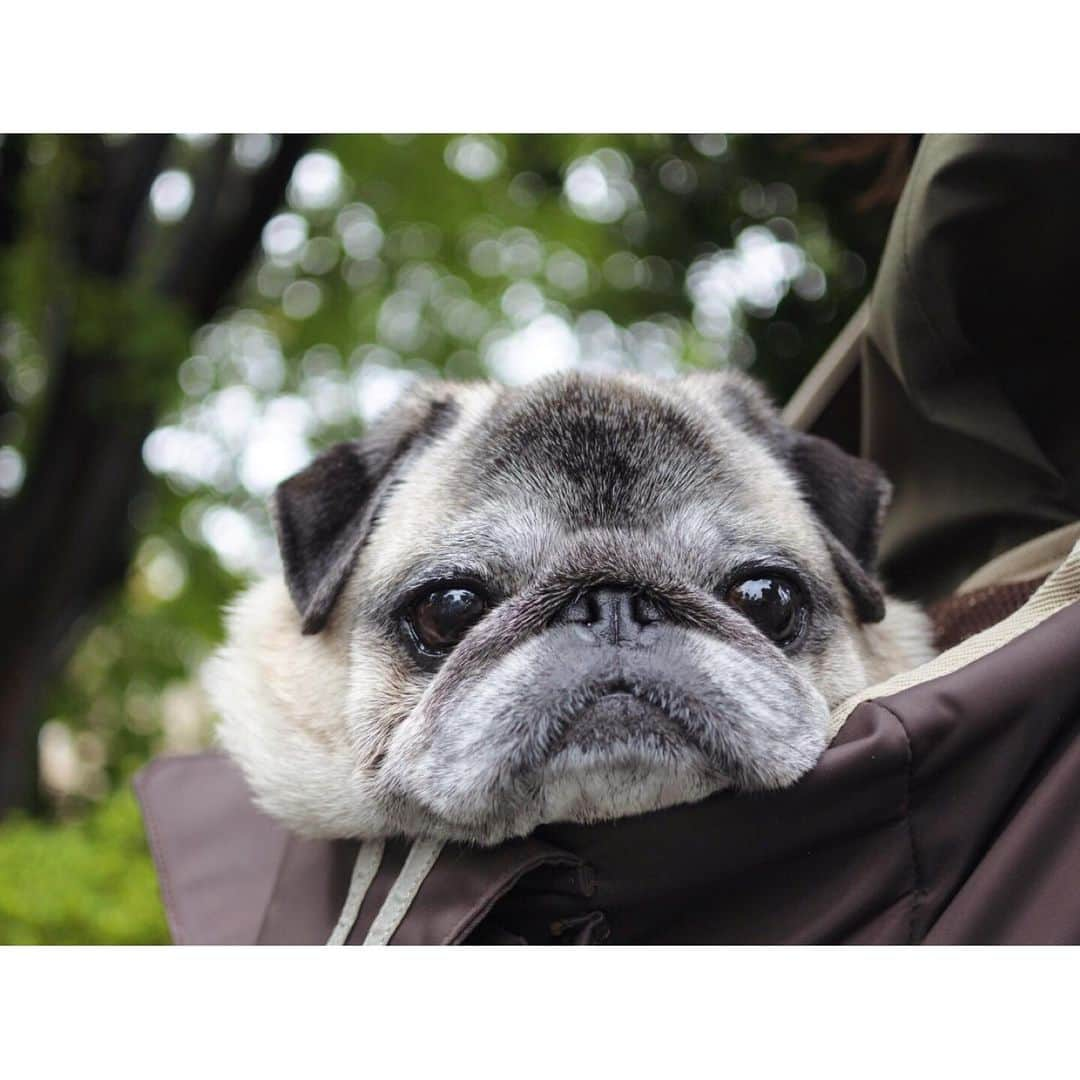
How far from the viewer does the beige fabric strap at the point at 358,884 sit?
184 cm

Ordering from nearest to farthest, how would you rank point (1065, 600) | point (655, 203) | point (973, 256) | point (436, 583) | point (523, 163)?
point (1065, 600), point (436, 583), point (973, 256), point (655, 203), point (523, 163)

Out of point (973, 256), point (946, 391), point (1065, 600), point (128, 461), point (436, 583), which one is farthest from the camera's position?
point (128, 461)

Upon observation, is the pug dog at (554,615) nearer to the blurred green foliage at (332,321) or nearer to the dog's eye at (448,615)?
the dog's eye at (448,615)

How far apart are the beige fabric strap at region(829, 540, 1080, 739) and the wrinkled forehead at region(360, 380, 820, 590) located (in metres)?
0.37

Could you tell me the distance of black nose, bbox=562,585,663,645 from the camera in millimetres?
1703

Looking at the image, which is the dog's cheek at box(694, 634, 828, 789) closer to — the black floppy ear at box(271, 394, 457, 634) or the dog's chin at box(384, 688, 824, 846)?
the dog's chin at box(384, 688, 824, 846)

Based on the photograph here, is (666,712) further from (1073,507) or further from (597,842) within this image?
(1073,507)

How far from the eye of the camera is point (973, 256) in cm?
212

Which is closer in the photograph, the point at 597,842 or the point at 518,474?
the point at 597,842

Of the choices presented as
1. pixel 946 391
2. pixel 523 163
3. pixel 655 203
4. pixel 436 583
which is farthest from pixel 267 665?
pixel 523 163

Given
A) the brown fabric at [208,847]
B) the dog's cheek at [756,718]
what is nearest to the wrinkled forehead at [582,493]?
the dog's cheek at [756,718]

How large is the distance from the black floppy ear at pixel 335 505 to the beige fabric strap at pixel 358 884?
16.7 inches

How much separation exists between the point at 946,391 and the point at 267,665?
1.44 meters

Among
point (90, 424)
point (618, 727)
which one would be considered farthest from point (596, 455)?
point (90, 424)
